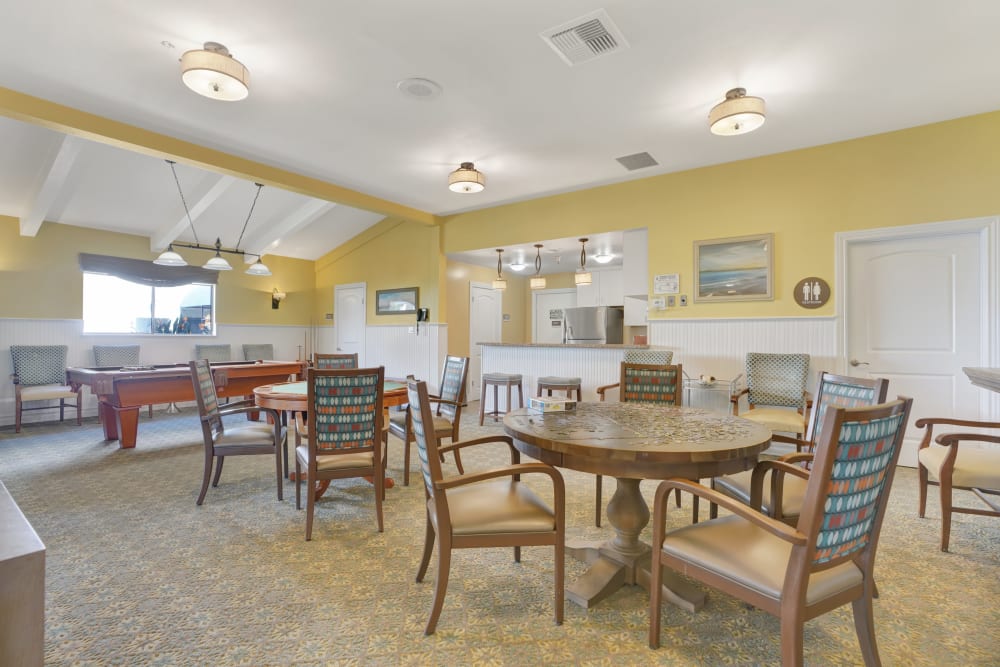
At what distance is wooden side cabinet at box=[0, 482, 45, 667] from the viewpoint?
79 cm

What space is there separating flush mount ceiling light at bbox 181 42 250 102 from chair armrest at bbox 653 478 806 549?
3173 mm

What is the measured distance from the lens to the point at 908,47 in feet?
9.09

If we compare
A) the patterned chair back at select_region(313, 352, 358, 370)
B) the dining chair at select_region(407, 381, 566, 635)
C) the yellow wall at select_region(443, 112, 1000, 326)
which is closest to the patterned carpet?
the dining chair at select_region(407, 381, 566, 635)

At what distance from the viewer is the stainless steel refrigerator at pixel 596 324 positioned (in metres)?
7.21

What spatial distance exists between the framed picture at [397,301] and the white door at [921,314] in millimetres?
5500

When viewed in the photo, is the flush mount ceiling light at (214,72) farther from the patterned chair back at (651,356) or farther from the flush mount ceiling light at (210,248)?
the patterned chair back at (651,356)

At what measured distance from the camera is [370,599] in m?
1.97

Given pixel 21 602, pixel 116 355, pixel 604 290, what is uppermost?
pixel 604 290

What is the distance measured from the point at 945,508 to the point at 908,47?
271 cm

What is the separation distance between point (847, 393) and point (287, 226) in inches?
286

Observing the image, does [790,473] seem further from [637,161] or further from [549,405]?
[637,161]

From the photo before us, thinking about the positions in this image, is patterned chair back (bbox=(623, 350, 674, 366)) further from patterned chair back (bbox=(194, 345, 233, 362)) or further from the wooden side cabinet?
patterned chair back (bbox=(194, 345, 233, 362))

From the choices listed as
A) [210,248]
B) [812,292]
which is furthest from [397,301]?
[812,292]

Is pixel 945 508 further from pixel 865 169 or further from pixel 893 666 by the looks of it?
pixel 865 169
